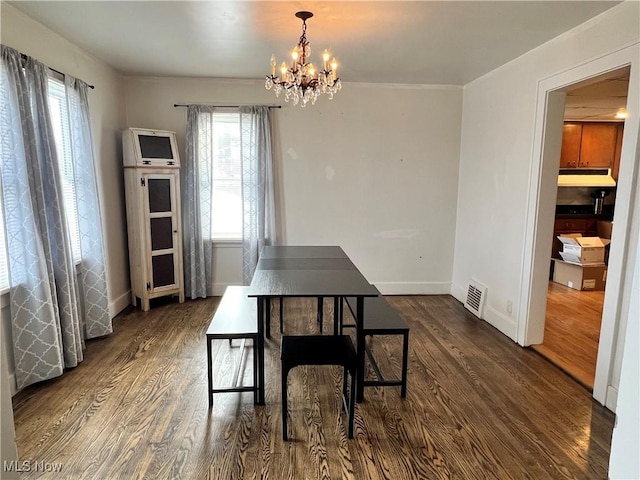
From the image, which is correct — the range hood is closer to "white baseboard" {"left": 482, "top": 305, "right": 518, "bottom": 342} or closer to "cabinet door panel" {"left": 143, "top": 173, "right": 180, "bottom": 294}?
"white baseboard" {"left": 482, "top": 305, "right": 518, "bottom": 342}

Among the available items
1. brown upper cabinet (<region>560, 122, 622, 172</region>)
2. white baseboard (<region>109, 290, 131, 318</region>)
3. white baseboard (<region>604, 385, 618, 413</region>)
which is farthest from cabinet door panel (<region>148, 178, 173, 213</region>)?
brown upper cabinet (<region>560, 122, 622, 172</region>)

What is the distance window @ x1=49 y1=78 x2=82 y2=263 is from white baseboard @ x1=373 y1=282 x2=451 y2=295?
3.31 meters

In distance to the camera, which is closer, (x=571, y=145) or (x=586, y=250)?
(x=586, y=250)

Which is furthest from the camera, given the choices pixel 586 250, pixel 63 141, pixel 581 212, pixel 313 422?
pixel 581 212

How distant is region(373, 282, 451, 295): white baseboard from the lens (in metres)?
4.85

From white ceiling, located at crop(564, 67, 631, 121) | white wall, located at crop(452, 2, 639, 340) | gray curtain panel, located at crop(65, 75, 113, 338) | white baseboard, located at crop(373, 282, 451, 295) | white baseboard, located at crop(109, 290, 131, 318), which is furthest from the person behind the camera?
white baseboard, located at crop(373, 282, 451, 295)

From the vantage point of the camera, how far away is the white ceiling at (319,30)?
2436 mm

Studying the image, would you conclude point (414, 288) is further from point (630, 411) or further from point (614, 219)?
point (630, 411)

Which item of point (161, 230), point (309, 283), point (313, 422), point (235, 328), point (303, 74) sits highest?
point (303, 74)

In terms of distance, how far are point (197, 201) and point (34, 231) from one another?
6.59 feet

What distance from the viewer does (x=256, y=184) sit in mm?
4430

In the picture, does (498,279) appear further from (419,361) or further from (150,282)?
(150,282)

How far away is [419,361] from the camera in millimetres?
3078

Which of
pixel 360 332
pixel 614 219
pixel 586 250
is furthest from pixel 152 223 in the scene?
pixel 586 250
